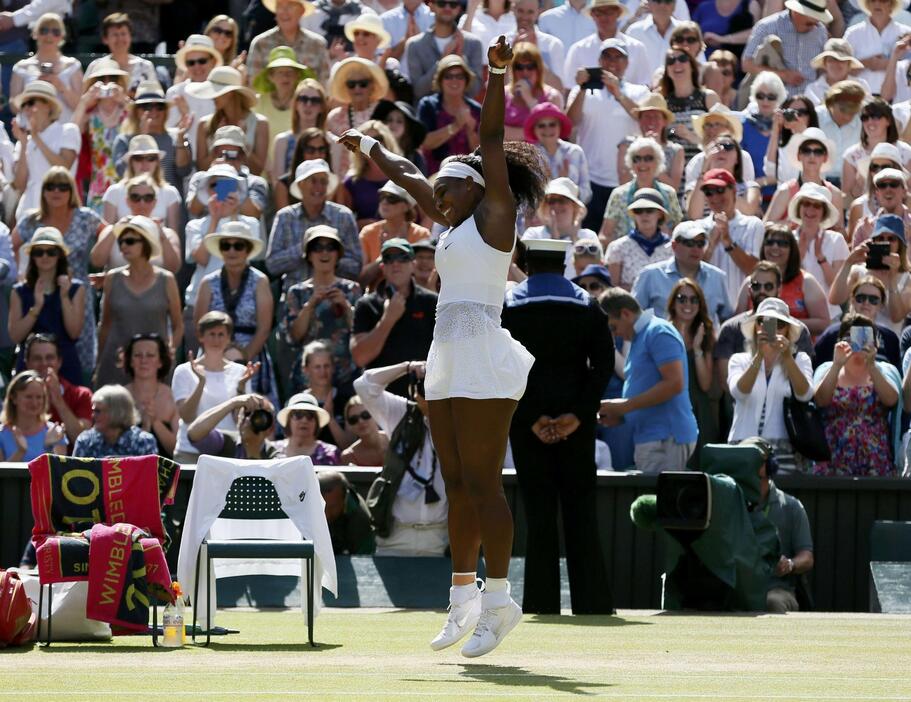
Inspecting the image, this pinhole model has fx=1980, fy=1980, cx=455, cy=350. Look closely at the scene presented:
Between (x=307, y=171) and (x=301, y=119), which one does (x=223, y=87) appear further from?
(x=307, y=171)

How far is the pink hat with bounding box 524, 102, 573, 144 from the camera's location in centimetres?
1576

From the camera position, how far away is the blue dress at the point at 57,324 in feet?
45.5

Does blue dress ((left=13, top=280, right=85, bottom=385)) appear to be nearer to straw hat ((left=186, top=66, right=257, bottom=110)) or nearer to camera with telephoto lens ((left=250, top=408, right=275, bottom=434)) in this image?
camera with telephoto lens ((left=250, top=408, right=275, bottom=434))

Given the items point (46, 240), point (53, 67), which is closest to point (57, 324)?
point (46, 240)

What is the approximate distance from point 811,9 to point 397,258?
6648 mm

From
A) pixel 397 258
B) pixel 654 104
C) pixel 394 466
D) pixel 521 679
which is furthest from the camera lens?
pixel 654 104

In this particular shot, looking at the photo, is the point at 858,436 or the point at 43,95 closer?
the point at 858,436

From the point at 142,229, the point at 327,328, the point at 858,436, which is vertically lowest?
the point at 858,436

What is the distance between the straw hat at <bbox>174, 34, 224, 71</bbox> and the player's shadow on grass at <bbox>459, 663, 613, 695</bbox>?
33.8 feet

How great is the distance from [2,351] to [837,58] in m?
7.62

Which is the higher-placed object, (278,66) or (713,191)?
(278,66)

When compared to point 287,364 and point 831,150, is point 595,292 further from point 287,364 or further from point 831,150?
point 831,150

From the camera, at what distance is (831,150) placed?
15703 millimetres

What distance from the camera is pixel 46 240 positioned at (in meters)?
14.0
